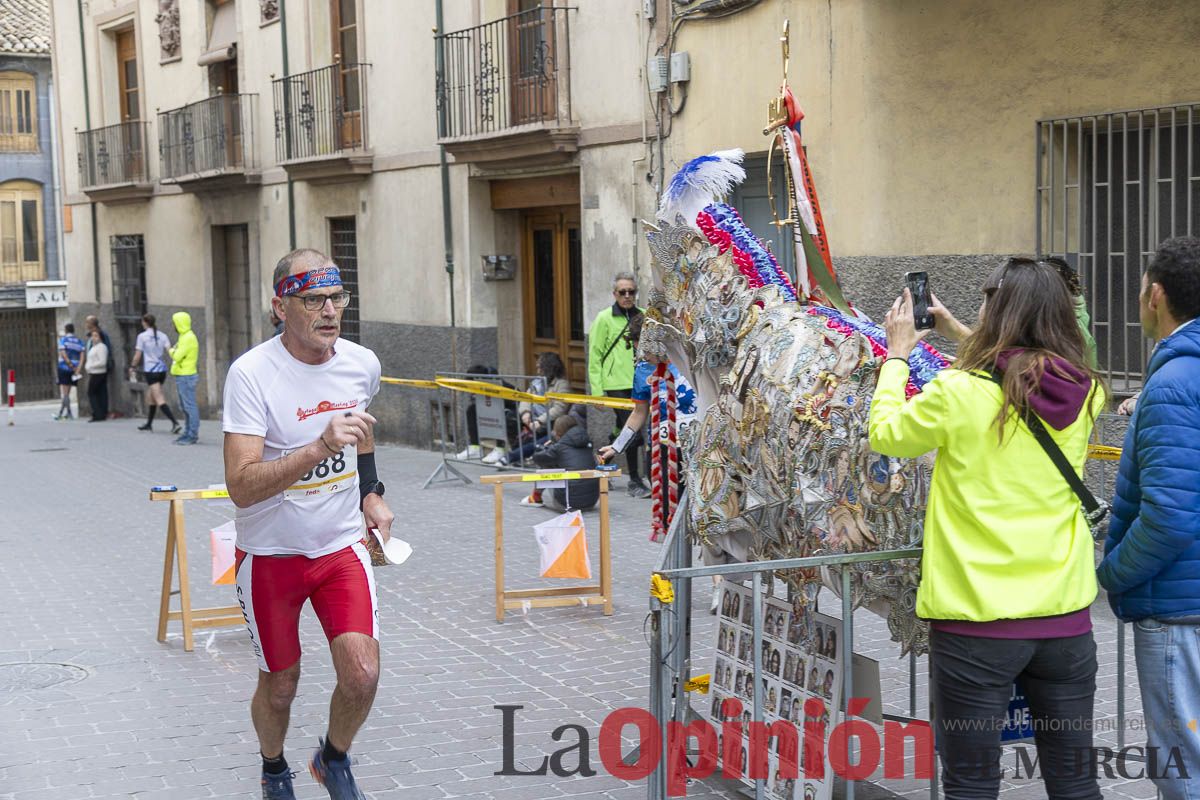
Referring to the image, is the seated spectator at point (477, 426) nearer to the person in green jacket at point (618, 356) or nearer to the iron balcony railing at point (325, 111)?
the person in green jacket at point (618, 356)

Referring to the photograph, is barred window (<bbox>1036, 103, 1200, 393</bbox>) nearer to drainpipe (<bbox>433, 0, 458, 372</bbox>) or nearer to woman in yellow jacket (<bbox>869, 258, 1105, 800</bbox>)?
woman in yellow jacket (<bbox>869, 258, 1105, 800</bbox>)

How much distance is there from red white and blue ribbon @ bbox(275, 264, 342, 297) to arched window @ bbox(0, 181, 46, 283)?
118 feet

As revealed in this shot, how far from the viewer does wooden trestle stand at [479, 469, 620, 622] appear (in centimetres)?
777

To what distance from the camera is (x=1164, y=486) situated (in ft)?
11.3

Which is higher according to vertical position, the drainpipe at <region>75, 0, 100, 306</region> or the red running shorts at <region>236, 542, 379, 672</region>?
the drainpipe at <region>75, 0, 100, 306</region>

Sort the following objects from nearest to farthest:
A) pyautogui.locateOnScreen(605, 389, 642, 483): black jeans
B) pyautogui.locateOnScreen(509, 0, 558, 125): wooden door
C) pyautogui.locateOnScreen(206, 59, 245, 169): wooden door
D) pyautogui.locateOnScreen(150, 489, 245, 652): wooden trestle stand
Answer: pyautogui.locateOnScreen(150, 489, 245, 652): wooden trestle stand → pyautogui.locateOnScreen(605, 389, 642, 483): black jeans → pyautogui.locateOnScreen(509, 0, 558, 125): wooden door → pyautogui.locateOnScreen(206, 59, 245, 169): wooden door

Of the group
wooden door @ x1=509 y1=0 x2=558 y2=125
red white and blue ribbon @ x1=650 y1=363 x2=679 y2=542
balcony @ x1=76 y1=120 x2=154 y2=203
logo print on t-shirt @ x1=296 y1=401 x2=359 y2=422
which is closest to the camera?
logo print on t-shirt @ x1=296 y1=401 x2=359 y2=422

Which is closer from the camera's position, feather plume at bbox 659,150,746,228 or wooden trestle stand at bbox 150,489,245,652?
feather plume at bbox 659,150,746,228

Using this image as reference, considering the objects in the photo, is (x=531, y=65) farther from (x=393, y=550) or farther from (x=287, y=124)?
(x=393, y=550)

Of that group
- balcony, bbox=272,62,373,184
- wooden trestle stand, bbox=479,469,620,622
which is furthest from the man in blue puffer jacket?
balcony, bbox=272,62,373,184

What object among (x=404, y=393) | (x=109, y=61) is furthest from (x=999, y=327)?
(x=109, y=61)

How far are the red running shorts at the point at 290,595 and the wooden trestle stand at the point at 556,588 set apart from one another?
295cm

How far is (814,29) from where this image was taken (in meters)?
10.8

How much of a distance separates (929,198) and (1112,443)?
2.39 meters
